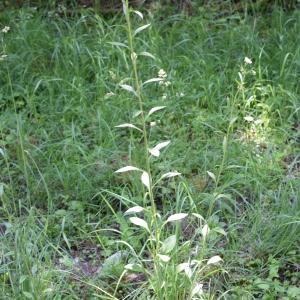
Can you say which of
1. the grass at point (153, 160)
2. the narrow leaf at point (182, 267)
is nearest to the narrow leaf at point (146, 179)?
the grass at point (153, 160)

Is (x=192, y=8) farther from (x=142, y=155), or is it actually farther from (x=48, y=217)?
(x=48, y=217)

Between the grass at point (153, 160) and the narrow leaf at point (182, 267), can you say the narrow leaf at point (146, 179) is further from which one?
the narrow leaf at point (182, 267)

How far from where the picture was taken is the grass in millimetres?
2604

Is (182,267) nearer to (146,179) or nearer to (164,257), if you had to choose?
(164,257)

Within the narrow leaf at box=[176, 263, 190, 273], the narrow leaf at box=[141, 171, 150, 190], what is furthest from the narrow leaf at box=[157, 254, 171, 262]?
the narrow leaf at box=[141, 171, 150, 190]

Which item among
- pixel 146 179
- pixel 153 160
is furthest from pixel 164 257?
pixel 153 160

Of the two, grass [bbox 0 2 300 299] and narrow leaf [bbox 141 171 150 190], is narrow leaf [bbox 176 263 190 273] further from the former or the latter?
narrow leaf [bbox 141 171 150 190]

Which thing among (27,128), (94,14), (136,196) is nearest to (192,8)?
(94,14)

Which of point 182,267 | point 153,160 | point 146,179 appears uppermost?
point 146,179

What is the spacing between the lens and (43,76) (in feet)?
13.6

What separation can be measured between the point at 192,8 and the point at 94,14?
2.52 feet

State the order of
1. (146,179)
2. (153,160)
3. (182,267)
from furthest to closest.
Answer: (153,160), (182,267), (146,179)

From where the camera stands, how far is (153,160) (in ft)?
10.9

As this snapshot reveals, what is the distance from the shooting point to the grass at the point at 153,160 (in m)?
2.60
